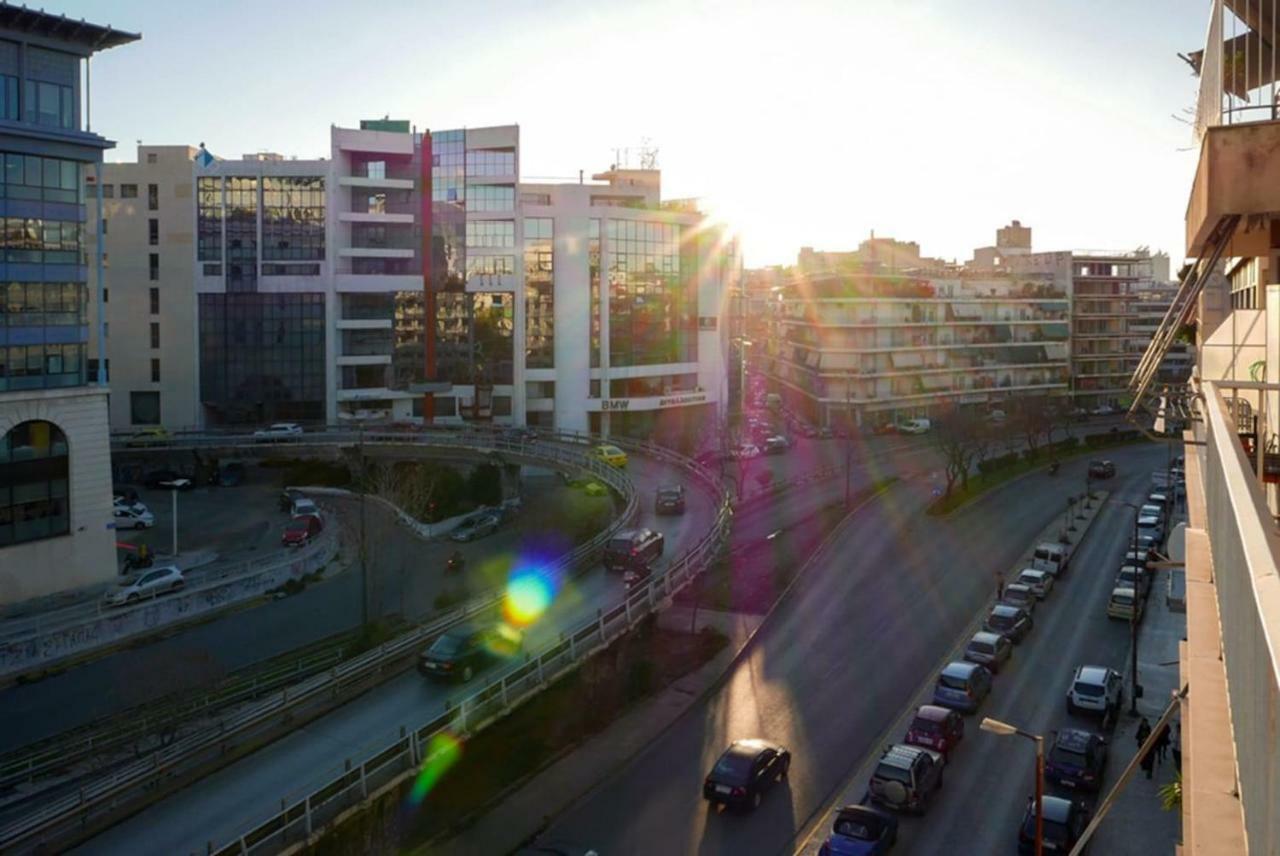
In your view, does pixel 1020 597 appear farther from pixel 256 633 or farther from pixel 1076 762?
pixel 256 633

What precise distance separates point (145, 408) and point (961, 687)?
1858 inches

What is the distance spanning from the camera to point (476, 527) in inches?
1522

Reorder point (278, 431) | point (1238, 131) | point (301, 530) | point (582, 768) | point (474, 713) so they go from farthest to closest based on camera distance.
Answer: point (278, 431), point (301, 530), point (582, 768), point (474, 713), point (1238, 131)

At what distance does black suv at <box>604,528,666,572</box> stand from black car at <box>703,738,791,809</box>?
7344 millimetres

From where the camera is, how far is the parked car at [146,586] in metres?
28.4

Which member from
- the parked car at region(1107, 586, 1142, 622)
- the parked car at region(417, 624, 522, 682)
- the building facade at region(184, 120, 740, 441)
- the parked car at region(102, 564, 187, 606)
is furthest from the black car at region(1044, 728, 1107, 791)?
the building facade at region(184, 120, 740, 441)

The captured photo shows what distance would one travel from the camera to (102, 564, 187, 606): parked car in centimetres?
2845

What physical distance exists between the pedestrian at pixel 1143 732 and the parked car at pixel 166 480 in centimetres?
3951

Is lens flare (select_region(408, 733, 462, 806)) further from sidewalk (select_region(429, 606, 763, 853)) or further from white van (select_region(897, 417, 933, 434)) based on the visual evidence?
white van (select_region(897, 417, 933, 434))

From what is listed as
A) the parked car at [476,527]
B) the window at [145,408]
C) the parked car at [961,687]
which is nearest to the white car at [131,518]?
the parked car at [476,527]

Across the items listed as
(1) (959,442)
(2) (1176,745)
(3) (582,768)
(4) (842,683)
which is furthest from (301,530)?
(1) (959,442)

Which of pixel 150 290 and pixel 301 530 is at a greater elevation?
pixel 150 290

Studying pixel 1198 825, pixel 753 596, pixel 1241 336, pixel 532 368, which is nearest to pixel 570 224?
pixel 532 368

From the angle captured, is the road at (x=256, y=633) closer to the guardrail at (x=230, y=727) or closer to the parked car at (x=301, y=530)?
the parked car at (x=301, y=530)
